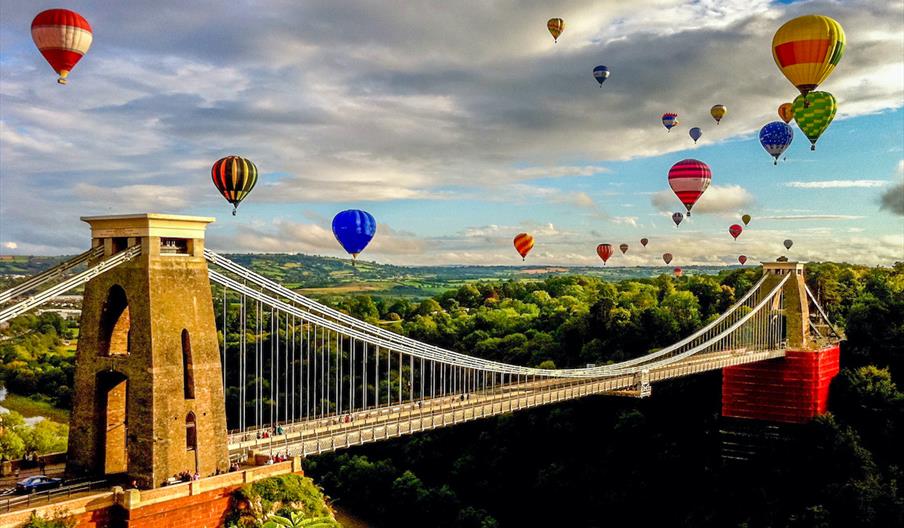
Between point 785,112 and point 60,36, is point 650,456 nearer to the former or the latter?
point 785,112

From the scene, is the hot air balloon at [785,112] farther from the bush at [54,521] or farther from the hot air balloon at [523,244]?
the bush at [54,521]

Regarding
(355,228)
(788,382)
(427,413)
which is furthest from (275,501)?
(788,382)

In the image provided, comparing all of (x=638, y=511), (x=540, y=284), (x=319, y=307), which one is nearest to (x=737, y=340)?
(x=638, y=511)

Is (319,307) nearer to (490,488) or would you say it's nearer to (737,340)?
(490,488)

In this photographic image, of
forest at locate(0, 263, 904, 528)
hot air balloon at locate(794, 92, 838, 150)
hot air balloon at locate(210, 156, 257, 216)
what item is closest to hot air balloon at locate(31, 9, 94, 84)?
hot air balloon at locate(210, 156, 257, 216)

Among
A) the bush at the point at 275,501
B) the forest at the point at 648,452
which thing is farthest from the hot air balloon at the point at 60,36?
the forest at the point at 648,452

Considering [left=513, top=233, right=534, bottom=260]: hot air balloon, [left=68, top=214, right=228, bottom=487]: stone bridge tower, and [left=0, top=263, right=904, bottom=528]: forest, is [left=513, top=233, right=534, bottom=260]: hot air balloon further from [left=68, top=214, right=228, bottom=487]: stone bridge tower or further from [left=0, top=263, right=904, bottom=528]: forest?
[left=68, top=214, right=228, bottom=487]: stone bridge tower
